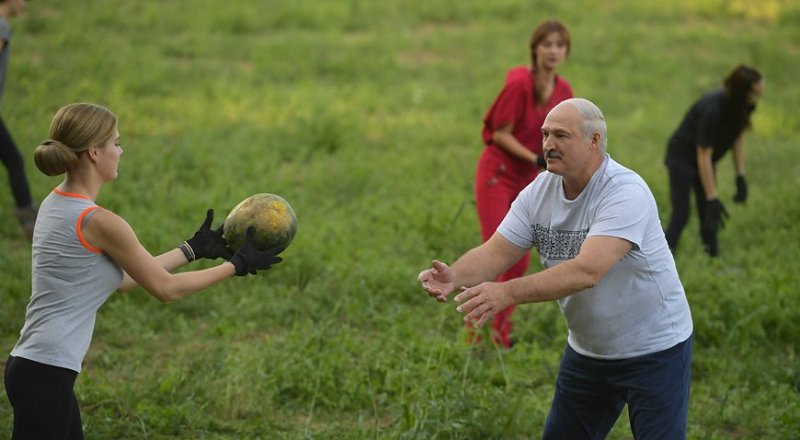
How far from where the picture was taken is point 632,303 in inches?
163

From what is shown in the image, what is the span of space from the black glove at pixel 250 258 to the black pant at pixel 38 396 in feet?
2.43

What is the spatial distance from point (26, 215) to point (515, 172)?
13.2 feet

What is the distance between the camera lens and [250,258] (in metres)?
4.24

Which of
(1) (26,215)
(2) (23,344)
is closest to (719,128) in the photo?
(1) (26,215)

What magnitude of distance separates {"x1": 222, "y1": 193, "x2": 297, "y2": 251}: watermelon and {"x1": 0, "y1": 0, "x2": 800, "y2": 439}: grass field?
1.32m

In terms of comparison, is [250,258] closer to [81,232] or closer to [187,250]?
[187,250]

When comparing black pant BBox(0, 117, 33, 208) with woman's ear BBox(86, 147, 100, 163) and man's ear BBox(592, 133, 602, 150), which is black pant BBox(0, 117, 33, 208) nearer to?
woman's ear BBox(86, 147, 100, 163)

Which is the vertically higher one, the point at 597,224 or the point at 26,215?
the point at 597,224

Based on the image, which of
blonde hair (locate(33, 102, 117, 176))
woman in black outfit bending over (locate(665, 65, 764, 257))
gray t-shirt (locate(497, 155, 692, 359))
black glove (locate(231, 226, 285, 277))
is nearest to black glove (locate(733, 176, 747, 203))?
woman in black outfit bending over (locate(665, 65, 764, 257))

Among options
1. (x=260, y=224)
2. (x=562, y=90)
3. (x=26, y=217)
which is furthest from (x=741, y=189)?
(x=26, y=217)

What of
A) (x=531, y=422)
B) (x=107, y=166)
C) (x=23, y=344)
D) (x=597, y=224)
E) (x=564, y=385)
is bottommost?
(x=531, y=422)

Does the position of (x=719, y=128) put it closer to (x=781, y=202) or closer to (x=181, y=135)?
(x=781, y=202)

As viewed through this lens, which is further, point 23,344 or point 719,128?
point 719,128

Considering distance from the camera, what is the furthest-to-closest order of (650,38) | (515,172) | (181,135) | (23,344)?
(650,38) → (181,135) → (515,172) → (23,344)
